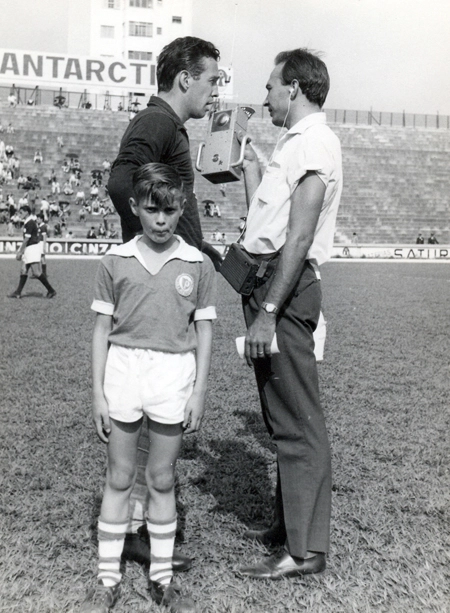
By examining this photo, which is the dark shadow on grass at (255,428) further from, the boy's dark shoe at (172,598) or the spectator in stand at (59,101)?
the spectator in stand at (59,101)

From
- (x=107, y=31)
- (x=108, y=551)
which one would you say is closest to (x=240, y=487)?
(x=108, y=551)

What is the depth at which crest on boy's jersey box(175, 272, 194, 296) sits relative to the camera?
2719mm

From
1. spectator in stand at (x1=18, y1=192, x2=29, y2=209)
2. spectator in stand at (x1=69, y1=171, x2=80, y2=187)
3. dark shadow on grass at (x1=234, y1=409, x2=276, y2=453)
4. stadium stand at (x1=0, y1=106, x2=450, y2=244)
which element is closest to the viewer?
dark shadow on grass at (x1=234, y1=409, x2=276, y2=453)

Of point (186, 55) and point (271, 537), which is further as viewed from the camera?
point (271, 537)

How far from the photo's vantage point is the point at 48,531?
333 cm

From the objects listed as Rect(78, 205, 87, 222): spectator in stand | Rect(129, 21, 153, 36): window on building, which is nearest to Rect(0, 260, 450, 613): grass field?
Rect(78, 205, 87, 222): spectator in stand

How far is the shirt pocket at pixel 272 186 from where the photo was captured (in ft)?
9.56

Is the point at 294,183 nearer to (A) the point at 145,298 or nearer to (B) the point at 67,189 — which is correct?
(A) the point at 145,298

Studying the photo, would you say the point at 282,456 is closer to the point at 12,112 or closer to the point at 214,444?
the point at 214,444

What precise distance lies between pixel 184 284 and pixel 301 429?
0.85 m

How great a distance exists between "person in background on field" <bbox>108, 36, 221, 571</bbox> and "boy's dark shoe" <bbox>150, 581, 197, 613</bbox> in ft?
0.78

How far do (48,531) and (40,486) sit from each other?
0.58 metres

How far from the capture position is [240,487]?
398 centimetres

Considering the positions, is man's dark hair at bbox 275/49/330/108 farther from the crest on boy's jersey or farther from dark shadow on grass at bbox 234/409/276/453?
dark shadow on grass at bbox 234/409/276/453
